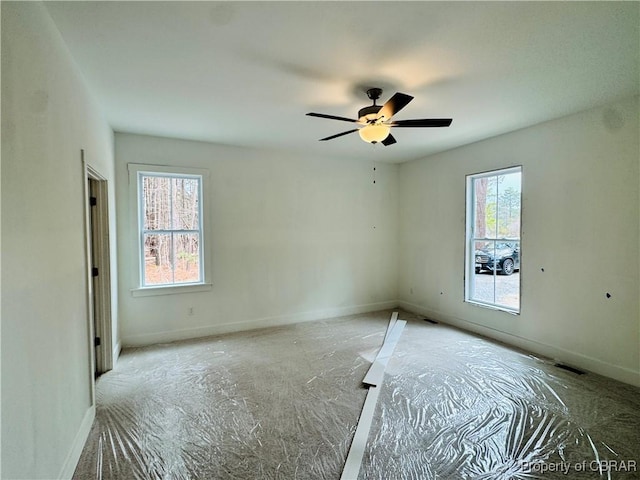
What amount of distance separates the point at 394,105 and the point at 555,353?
3348 mm

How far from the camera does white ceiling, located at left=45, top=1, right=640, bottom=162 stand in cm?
175

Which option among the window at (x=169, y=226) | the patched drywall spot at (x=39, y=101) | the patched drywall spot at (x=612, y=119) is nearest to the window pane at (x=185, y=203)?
the window at (x=169, y=226)

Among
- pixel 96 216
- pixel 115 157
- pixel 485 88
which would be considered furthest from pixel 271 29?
pixel 115 157

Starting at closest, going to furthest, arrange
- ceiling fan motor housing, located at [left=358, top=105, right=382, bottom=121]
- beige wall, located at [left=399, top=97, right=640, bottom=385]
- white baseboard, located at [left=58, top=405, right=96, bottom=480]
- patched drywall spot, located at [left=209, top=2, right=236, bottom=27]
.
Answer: patched drywall spot, located at [left=209, top=2, right=236, bottom=27] < white baseboard, located at [left=58, top=405, right=96, bottom=480] < ceiling fan motor housing, located at [left=358, top=105, right=382, bottom=121] < beige wall, located at [left=399, top=97, right=640, bottom=385]

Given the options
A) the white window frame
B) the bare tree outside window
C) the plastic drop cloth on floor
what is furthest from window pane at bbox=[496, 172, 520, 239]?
the bare tree outside window

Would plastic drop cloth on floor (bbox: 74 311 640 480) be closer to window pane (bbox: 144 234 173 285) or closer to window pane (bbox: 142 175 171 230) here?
window pane (bbox: 144 234 173 285)

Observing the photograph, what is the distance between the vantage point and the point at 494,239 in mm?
4266

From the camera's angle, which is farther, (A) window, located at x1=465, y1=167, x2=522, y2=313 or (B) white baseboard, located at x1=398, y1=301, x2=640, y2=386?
(A) window, located at x1=465, y1=167, x2=522, y2=313

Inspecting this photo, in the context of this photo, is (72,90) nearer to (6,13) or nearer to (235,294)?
(6,13)

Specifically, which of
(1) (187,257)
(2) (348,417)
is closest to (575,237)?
(2) (348,417)

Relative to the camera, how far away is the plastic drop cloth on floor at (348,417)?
77.2 inches

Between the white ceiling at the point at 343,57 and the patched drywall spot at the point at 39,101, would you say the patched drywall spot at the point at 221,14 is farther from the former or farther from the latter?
the patched drywall spot at the point at 39,101

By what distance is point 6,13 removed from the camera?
128cm

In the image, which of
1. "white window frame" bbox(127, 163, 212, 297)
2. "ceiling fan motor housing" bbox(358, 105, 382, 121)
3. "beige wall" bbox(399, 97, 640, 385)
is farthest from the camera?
"white window frame" bbox(127, 163, 212, 297)
